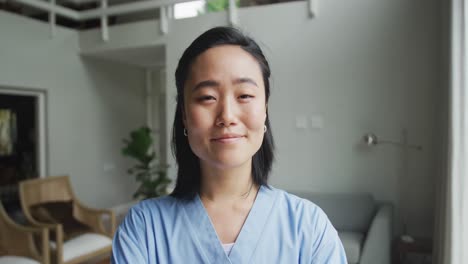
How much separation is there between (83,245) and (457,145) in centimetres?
263

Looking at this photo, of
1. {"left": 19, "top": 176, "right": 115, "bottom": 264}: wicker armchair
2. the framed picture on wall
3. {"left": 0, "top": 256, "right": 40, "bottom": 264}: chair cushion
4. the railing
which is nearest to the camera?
{"left": 0, "top": 256, "right": 40, "bottom": 264}: chair cushion

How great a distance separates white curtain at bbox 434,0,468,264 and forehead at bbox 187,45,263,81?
179 cm

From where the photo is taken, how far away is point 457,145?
1.98m

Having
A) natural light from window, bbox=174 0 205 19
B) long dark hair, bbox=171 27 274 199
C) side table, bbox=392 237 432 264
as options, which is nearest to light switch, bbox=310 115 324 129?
side table, bbox=392 237 432 264

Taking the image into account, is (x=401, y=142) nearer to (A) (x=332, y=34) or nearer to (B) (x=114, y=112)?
(A) (x=332, y=34)

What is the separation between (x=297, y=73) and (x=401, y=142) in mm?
1090

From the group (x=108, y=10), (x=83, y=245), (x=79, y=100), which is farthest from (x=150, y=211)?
(x=79, y=100)

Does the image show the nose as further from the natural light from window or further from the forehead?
the natural light from window

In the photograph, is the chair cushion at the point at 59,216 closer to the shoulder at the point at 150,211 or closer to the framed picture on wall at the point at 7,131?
the framed picture on wall at the point at 7,131

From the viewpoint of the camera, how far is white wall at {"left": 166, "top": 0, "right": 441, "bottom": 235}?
289 cm

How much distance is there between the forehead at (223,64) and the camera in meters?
0.67

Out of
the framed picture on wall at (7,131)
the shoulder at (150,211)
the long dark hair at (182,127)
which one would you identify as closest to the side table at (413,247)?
the long dark hair at (182,127)

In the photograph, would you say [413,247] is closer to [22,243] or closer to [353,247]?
[353,247]

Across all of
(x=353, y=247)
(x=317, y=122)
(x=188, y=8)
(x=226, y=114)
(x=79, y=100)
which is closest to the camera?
(x=226, y=114)
